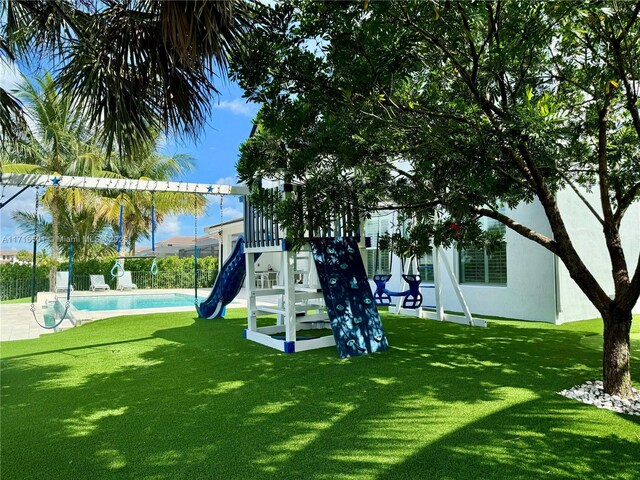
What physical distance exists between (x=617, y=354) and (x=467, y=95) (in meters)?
3.21

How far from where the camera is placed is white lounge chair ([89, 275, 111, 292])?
21188mm

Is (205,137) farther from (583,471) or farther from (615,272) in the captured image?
(615,272)

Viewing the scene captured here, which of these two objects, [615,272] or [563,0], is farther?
[615,272]

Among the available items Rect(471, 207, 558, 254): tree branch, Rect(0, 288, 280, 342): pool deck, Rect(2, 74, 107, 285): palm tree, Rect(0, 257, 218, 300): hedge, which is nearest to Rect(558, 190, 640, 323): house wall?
Rect(471, 207, 558, 254): tree branch

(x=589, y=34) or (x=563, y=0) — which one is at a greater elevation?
(x=589, y=34)

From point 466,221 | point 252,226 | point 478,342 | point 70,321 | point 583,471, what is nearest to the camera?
point 583,471

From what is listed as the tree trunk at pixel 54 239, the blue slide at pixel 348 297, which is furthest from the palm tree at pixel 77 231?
the blue slide at pixel 348 297

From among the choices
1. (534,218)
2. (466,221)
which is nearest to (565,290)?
(534,218)

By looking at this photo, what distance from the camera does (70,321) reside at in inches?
440

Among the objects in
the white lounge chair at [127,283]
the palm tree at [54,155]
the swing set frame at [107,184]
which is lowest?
the white lounge chair at [127,283]

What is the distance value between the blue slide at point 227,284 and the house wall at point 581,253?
728 cm

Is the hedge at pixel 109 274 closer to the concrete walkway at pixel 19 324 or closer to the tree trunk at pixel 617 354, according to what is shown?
the concrete walkway at pixel 19 324

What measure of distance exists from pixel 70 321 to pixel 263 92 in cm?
949

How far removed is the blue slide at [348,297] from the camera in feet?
22.5
